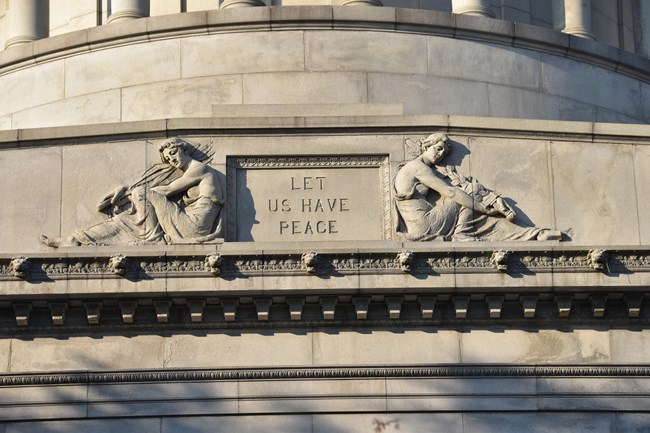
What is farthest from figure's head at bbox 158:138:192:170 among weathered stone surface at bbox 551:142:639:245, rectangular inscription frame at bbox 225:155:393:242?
weathered stone surface at bbox 551:142:639:245

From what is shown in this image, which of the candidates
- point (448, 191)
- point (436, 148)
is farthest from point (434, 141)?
point (448, 191)

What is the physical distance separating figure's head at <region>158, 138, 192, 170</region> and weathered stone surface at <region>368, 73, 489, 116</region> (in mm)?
5594

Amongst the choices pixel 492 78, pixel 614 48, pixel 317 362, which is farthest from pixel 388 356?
pixel 614 48

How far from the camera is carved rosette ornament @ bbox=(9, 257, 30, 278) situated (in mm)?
36281

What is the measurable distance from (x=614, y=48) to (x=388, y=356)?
12.1 m

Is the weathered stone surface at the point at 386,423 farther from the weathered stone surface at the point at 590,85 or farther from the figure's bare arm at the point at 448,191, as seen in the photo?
the weathered stone surface at the point at 590,85

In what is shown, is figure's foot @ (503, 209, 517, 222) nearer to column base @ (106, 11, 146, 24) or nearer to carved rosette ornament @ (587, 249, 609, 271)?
carved rosette ornament @ (587, 249, 609, 271)

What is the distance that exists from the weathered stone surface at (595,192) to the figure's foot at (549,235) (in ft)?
0.97

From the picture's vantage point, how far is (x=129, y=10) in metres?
45.9

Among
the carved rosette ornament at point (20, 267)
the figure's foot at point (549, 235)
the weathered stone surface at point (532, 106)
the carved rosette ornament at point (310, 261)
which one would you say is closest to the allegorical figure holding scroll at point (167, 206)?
the carved rosette ornament at point (20, 267)

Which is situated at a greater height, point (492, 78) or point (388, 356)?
point (492, 78)

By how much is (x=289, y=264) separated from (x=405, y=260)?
6.23ft

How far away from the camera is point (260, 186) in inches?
1495

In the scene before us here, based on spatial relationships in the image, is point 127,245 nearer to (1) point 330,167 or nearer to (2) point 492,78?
(1) point 330,167
